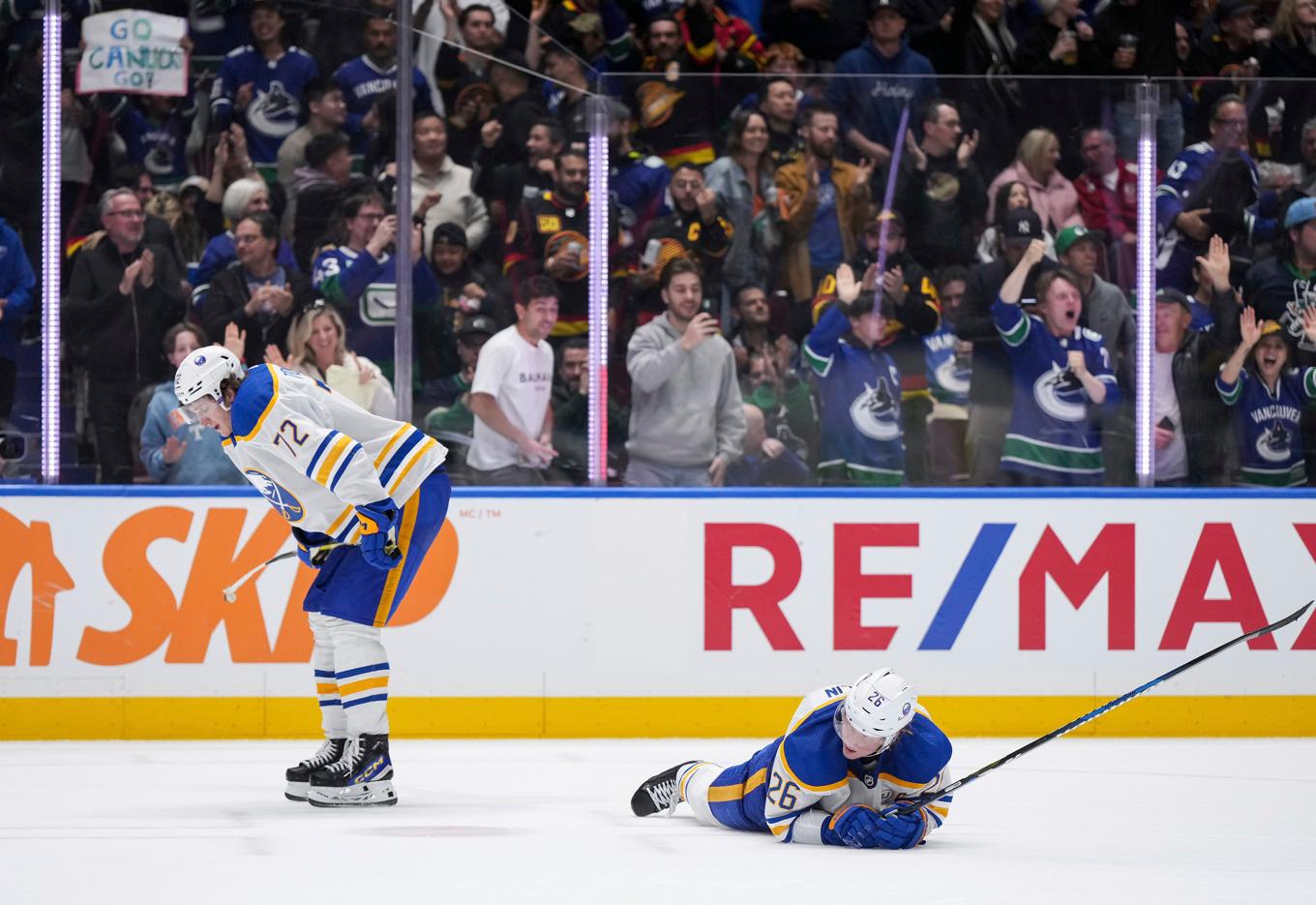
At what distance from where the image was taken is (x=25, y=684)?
6.65 m

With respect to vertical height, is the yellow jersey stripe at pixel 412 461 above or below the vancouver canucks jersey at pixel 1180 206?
below

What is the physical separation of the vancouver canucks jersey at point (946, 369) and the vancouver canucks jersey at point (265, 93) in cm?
256

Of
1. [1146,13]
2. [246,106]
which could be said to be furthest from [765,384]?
[1146,13]

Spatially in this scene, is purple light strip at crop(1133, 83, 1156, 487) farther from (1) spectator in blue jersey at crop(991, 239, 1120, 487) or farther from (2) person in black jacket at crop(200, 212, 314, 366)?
(2) person in black jacket at crop(200, 212, 314, 366)

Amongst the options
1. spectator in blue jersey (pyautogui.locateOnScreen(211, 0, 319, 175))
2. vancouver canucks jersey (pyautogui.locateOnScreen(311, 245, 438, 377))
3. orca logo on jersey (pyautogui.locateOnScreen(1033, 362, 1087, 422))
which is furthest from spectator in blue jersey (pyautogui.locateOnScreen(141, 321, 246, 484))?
orca logo on jersey (pyautogui.locateOnScreen(1033, 362, 1087, 422))

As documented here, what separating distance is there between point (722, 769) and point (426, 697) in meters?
2.28

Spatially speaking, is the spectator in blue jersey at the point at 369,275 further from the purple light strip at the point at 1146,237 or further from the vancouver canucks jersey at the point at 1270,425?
the vancouver canucks jersey at the point at 1270,425

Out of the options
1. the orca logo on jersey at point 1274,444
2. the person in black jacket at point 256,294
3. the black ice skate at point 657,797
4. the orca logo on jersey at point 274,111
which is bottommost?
the black ice skate at point 657,797

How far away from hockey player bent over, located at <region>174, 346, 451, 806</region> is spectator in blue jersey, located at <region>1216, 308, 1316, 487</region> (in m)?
3.47

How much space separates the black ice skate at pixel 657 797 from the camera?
16.0ft

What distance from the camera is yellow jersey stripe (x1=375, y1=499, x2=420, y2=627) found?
505 centimetres

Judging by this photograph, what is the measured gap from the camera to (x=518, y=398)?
7027 mm

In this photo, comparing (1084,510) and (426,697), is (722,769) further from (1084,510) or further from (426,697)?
(1084,510)

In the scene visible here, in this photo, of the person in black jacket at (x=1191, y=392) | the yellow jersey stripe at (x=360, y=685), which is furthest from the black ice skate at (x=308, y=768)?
the person in black jacket at (x=1191, y=392)
